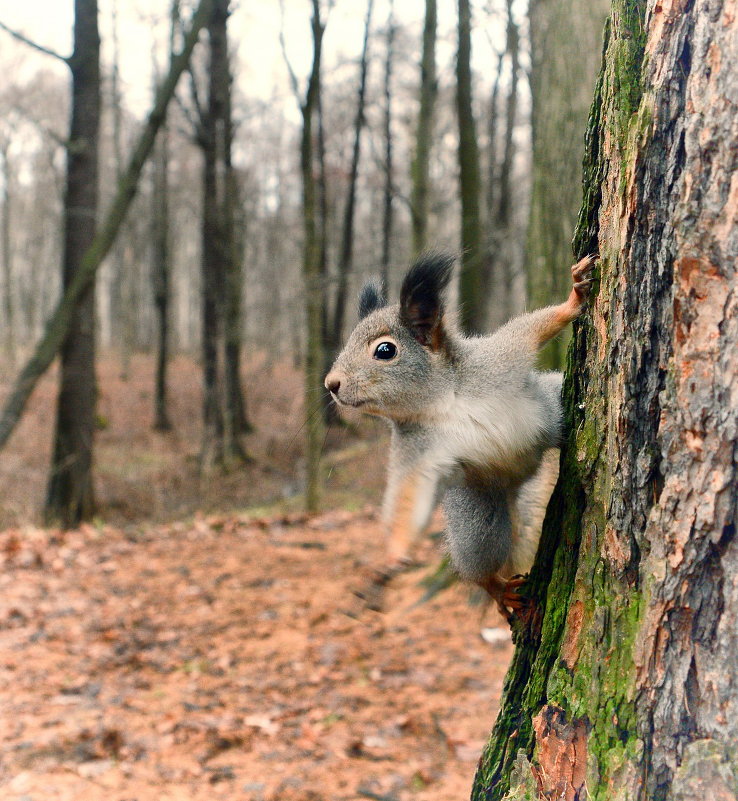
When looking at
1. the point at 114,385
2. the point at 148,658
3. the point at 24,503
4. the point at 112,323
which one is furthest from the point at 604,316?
the point at 112,323

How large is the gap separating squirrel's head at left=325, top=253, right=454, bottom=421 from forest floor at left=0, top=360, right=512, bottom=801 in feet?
2.97

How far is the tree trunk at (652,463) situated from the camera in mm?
1474

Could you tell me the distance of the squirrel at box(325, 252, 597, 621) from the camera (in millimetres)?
2213

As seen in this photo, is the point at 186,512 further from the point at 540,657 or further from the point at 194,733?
the point at 540,657

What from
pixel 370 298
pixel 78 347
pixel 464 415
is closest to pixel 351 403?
pixel 464 415

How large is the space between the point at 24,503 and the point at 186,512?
2691 millimetres

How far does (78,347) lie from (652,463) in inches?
355

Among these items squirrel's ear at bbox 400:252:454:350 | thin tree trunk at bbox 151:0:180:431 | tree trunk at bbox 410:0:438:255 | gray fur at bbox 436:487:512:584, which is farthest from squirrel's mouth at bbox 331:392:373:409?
thin tree trunk at bbox 151:0:180:431

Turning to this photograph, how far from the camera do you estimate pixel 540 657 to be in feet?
6.55

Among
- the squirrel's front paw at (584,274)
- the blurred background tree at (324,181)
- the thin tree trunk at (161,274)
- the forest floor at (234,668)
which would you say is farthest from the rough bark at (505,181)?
the squirrel's front paw at (584,274)

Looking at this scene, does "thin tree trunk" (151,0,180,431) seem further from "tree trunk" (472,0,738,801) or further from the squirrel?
"tree trunk" (472,0,738,801)

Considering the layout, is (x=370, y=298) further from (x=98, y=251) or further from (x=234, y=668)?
(x=98, y=251)

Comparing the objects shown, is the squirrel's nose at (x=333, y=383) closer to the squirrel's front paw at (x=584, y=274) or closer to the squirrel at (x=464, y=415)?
the squirrel at (x=464, y=415)

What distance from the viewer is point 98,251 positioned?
7062 millimetres
